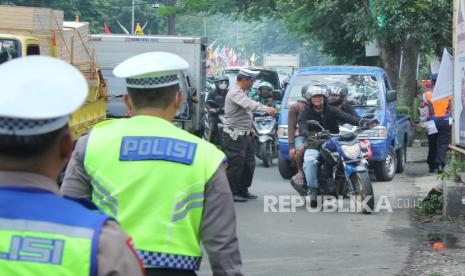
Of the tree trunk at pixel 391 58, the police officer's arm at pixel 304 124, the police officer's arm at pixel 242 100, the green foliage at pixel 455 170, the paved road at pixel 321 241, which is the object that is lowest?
the paved road at pixel 321 241

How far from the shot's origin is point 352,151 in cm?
1146

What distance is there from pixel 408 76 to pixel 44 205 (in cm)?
2528

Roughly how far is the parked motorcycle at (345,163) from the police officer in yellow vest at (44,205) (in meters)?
9.18

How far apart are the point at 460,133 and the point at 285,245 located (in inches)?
100

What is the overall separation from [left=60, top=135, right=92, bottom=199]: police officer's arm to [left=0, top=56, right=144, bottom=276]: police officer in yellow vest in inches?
50.6

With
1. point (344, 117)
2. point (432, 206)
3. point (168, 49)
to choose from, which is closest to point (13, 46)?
point (344, 117)

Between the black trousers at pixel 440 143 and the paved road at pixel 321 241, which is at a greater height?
the black trousers at pixel 440 143

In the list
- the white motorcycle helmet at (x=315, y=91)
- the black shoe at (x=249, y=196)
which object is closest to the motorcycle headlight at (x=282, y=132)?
the black shoe at (x=249, y=196)

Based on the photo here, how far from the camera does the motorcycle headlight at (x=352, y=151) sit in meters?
11.4

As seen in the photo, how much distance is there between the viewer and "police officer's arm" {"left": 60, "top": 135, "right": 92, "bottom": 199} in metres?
3.66

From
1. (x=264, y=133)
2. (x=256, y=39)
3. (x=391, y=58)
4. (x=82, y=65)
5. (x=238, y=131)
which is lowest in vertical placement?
(x=264, y=133)

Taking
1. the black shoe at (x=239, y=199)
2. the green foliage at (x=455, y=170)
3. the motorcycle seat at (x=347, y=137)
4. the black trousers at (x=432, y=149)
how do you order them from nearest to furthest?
the green foliage at (x=455, y=170)
the motorcycle seat at (x=347, y=137)
the black shoe at (x=239, y=199)
the black trousers at (x=432, y=149)

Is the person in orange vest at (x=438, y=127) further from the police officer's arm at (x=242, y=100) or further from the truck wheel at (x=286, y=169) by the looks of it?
the police officer's arm at (x=242, y=100)

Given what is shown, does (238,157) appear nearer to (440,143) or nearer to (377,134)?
(377,134)
